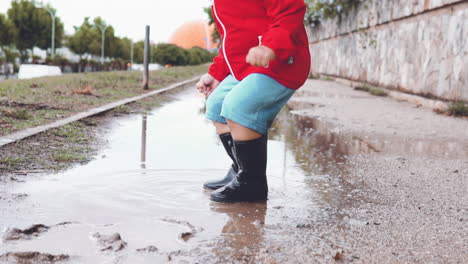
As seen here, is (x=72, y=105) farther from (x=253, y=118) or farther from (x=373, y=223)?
(x=373, y=223)

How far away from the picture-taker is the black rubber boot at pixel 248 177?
2.85m

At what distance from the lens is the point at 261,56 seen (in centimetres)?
251

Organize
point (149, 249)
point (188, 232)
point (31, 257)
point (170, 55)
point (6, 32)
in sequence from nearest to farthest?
point (31, 257) < point (149, 249) < point (188, 232) < point (6, 32) < point (170, 55)

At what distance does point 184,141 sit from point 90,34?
6446 centimetres

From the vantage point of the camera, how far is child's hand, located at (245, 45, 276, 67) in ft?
8.25

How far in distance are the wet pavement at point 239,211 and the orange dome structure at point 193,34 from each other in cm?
7301

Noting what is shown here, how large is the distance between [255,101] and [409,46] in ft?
26.6

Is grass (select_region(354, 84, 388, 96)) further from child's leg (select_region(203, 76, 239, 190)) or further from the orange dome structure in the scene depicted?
the orange dome structure

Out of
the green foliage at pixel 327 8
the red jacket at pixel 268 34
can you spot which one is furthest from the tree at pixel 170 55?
the red jacket at pixel 268 34

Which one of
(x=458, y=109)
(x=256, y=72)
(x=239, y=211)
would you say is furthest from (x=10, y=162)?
(x=458, y=109)

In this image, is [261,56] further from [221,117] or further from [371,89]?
[371,89]

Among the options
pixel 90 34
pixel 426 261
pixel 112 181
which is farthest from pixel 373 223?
pixel 90 34

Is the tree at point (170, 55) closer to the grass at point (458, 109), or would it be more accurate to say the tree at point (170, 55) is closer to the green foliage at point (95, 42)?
the green foliage at point (95, 42)

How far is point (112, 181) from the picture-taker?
10.7ft
